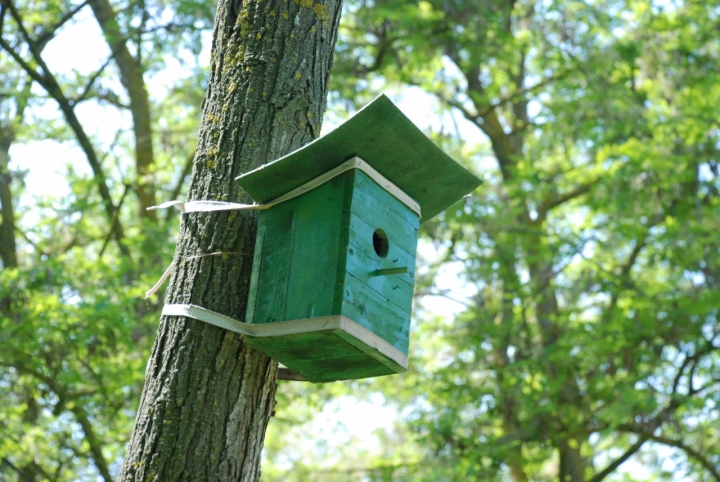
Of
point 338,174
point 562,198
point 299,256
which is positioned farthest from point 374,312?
point 562,198

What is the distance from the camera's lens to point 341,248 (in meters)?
2.45

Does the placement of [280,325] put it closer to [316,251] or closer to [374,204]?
[316,251]

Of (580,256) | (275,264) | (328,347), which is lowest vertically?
(328,347)

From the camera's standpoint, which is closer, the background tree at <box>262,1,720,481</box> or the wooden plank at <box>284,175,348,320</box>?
the wooden plank at <box>284,175,348,320</box>

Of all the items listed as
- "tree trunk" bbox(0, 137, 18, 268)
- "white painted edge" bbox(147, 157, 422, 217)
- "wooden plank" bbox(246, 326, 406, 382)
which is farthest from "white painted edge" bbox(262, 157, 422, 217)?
"tree trunk" bbox(0, 137, 18, 268)

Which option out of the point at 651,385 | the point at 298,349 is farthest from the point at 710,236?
the point at 298,349

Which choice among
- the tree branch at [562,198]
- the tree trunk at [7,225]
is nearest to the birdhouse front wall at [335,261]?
the tree trunk at [7,225]

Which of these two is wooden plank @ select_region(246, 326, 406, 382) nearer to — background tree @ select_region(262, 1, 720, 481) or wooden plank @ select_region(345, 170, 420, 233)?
wooden plank @ select_region(345, 170, 420, 233)

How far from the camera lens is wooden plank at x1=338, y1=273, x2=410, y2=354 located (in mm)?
2398

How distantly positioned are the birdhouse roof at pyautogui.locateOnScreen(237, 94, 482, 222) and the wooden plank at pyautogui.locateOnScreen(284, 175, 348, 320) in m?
0.07

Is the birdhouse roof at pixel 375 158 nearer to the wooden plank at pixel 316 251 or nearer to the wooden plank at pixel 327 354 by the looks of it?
the wooden plank at pixel 316 251

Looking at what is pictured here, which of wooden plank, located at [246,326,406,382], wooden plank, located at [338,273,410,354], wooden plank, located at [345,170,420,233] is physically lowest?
wooden plank, located at [246,326,406,382]

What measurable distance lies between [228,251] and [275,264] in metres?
0.15

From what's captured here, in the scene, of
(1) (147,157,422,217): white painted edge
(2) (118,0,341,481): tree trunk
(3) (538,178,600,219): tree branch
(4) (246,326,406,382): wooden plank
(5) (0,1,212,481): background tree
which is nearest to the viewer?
(2) (118,0,341,481): tree trunk
